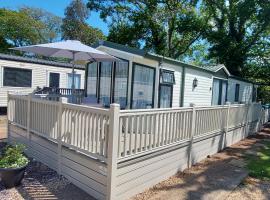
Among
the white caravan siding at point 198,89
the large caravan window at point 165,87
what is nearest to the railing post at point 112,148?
the large caravan window at point 165,87

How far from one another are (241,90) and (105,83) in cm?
989

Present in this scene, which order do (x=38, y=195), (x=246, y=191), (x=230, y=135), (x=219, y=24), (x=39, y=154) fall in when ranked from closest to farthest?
(x=38, y=195) < (x=246, y=191) < (x=39, y=154) < (x=230, y=135) < (x=219, y=24)

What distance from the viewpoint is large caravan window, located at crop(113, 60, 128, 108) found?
8.92 metres

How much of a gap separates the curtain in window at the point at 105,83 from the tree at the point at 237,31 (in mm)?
11421

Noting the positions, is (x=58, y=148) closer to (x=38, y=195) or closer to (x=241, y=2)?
(x=38, y=195)

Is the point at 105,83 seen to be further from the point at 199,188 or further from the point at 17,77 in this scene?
the point at 17,77

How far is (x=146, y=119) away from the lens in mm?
4477

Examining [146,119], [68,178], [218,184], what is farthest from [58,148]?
[218,184]

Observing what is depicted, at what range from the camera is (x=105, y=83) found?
31.6ft

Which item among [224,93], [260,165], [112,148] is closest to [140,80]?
[260,165]

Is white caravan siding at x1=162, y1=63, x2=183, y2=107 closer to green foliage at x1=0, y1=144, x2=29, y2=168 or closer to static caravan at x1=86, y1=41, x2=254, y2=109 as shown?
static caravan at x1=86, y1=41, x2=254, y2=109

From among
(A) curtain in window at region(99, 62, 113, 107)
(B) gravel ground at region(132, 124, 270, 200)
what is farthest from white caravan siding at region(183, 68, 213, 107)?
(B) gravel ground at region(132, 124, 270, 200)

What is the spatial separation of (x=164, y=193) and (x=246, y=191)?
1.45 metres

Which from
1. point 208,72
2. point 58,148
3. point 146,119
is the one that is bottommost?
point 58,148
